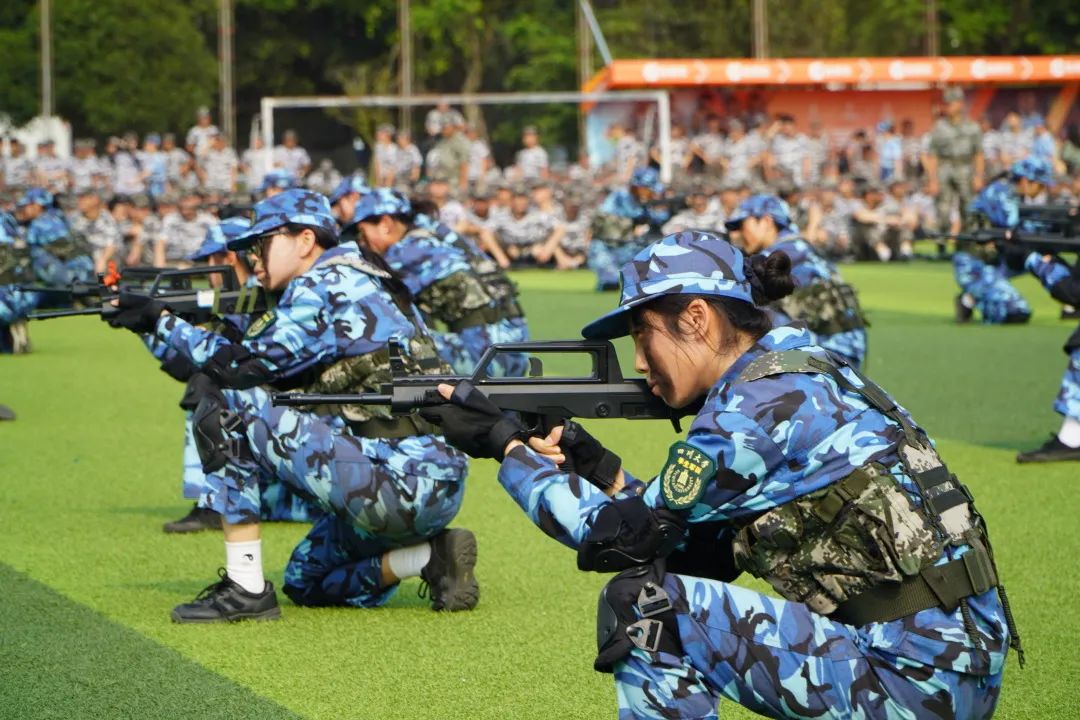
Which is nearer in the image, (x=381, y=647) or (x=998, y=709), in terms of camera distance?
(x=998, y=709)

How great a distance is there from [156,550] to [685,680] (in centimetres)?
456

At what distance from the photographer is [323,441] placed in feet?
20.3

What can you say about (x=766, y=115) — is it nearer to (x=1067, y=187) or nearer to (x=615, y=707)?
(x=1067, y=187)

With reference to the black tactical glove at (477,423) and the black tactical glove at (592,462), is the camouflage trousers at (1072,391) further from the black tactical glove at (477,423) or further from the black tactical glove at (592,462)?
the black tactical glove at (477,423)

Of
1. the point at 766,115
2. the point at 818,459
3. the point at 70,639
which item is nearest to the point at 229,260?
the point at 70,639

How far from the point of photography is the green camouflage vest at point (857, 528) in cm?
382

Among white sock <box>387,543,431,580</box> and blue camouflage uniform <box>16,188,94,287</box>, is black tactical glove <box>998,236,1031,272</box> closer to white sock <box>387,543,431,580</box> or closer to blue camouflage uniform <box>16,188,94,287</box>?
white sock <box>387,543,431,580</box>

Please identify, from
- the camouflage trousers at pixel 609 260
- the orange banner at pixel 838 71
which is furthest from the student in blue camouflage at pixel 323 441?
the orange banner at pixel 838 71

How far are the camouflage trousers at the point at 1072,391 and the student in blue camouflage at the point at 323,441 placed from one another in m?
4.91

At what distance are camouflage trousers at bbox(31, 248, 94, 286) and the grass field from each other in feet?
20.0

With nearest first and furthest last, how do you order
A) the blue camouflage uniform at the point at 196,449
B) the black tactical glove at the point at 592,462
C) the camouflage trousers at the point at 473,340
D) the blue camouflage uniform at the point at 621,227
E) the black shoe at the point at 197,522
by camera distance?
1. the black tactical glove at the point at 592,462
2. the blue camouflage uniform at the point at 196,449
3. the black shoe at the point at 197,522
4. the camouflage trousers at the point at 473,340
5. the blue camouflage uniform at the point at 621,227

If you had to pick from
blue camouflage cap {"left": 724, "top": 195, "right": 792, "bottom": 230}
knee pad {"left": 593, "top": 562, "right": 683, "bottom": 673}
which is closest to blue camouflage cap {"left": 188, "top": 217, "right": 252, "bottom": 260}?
blue camouflage cap {"left": 724, "top": 195, "right": 792, "bottom": 230}

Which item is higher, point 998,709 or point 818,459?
point 818,459

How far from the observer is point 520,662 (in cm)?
591
